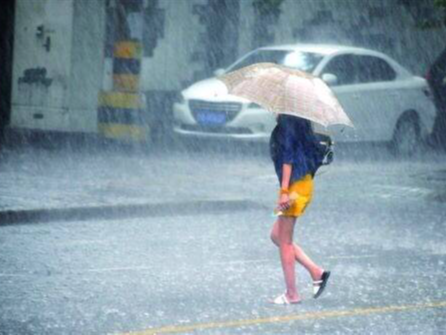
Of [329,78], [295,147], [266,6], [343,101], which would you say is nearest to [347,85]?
[343,101]

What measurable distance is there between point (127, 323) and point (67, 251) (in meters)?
2.97

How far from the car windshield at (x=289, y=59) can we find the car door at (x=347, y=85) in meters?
0.23

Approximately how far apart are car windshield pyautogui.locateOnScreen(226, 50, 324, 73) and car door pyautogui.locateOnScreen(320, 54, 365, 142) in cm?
23

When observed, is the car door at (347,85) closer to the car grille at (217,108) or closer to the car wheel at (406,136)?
the car wheel at (406,136)

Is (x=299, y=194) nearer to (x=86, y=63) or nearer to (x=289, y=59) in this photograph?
(x=289, y=59)

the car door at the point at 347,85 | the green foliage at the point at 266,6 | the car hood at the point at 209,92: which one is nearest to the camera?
the car hood at the point at 209,92

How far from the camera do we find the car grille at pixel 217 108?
65.0 feet

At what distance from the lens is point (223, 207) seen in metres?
14.5

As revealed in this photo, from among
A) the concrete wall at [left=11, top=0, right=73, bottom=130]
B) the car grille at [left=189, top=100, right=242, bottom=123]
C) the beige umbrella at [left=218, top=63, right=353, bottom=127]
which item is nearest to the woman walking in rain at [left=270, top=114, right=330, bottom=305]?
the beige umbrella at [left=218, top=63, right=353, bottom=127]

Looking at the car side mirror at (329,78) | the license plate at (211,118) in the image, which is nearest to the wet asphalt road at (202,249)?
the license plate at (211,118)

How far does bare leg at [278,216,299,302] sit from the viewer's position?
30.5 feet

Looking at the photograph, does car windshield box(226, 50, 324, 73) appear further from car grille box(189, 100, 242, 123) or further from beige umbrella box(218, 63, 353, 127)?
beige umbrella box(218, 63, 353, 127)

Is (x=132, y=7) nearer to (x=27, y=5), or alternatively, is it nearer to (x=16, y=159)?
(x=27, y=5)

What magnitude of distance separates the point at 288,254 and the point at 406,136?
42.2 feet
